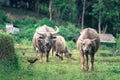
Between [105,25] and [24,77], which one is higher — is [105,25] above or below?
below

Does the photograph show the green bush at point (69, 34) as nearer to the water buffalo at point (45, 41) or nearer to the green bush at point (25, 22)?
the green bush at point (25, 22)

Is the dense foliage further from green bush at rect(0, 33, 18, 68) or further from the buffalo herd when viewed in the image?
green bush at rect(0, 33, 18, 68)

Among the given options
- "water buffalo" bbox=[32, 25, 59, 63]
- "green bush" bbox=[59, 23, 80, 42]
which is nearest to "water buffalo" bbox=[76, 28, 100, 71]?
"water buffalo" bbox=[32, 25, 59, 63]

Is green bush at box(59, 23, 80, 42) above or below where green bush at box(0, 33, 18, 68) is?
below

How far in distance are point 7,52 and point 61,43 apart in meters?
10.4

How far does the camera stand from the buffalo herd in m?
21.0

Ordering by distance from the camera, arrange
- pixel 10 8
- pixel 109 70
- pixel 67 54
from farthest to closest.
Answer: pixel 10 8 < pixel 67 54 < pixel 109 70

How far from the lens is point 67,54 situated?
28391 millimetres

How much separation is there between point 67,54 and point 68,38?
20.9 metres

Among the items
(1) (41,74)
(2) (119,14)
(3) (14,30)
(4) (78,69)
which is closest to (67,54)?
(4) (78,69)

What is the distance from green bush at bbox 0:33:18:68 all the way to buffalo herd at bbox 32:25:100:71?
3.26m

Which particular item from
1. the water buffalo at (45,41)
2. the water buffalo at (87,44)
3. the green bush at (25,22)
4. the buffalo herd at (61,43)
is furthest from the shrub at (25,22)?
the water buffalo at (87,44)

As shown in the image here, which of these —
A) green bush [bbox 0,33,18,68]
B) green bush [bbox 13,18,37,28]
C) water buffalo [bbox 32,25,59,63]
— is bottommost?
green bush [bbox 13,18,37,28]

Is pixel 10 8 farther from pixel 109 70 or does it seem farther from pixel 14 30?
pixel 109 70
